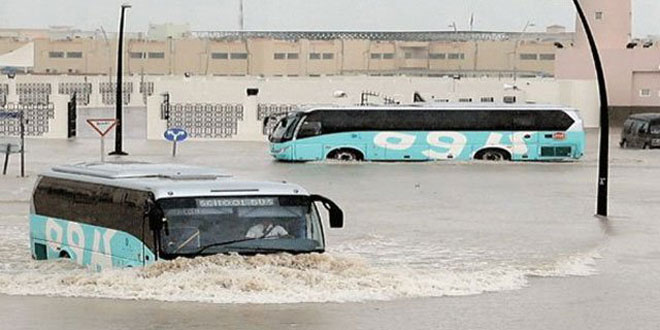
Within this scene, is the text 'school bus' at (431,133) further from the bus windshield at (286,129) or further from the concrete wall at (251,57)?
the concrete wall at (251,57)

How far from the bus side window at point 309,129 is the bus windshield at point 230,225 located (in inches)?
1116

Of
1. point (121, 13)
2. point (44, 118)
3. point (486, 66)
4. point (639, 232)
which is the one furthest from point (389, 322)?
point (486, 66)

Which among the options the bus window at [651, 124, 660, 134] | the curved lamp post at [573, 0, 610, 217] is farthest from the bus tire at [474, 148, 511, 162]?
the curved lamp post at [573, 0, 610, 217]

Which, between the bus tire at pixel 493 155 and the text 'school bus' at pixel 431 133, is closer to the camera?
the text 'school bus' at pixel 431 133

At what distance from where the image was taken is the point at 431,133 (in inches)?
1730

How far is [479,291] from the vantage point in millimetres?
15648

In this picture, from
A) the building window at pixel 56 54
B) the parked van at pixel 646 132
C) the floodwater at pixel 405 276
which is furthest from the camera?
the building window at pixel 56 54

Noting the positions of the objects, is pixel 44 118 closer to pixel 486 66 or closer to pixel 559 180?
pixel 559 180

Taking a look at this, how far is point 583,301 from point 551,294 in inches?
25.3

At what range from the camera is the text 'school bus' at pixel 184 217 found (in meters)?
14.5

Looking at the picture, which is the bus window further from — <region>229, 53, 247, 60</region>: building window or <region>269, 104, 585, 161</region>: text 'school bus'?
<region>229, 53, 247, 60</region>: building window

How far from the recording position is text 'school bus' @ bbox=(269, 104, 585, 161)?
4328 cm

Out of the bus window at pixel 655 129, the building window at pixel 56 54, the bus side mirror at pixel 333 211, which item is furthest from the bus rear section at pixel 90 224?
the building window at pixel 56 54

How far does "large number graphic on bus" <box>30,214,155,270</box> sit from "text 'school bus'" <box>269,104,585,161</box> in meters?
25.8
